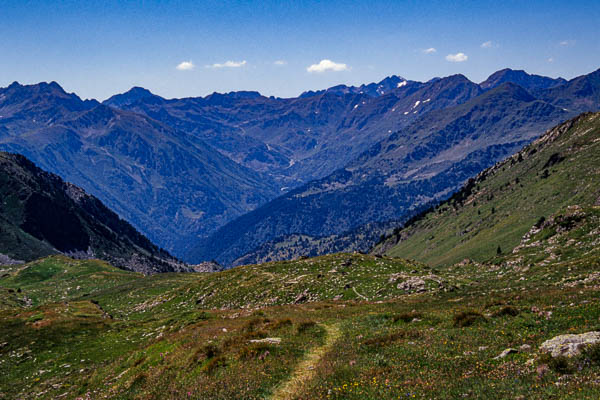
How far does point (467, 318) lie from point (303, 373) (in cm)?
1199

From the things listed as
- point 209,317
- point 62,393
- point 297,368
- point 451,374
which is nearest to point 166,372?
point 297,368

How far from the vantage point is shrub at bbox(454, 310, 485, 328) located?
27.1 metres

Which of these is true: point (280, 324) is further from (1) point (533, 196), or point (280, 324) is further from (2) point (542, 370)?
(1) point (533, 196)

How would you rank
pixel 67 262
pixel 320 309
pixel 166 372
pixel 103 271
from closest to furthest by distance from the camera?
pixel 166 372 → pixel 320 309 → pixel 103 271 → pixel 67 262

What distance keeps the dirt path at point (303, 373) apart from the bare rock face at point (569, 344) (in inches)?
457

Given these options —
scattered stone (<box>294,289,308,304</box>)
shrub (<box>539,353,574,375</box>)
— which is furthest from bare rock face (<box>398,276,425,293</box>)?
shrub (<box>539,353,574,375</box>)

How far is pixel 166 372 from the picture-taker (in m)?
27.0

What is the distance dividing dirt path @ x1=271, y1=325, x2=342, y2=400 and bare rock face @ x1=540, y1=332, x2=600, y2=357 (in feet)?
38.1

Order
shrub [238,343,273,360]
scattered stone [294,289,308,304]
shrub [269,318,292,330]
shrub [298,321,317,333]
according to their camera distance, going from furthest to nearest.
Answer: scattered stone [294,289,308,304] → shrub [269,318,292,330] → shrub [298,321,317,333] → shrub [238,343,273,360]

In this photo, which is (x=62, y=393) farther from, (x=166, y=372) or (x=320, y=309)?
(x=320, y=309)

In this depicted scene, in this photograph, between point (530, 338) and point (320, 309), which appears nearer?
point (530, 338)

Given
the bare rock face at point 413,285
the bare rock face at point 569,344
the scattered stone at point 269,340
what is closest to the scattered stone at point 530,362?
the bare rock face at point 569,344

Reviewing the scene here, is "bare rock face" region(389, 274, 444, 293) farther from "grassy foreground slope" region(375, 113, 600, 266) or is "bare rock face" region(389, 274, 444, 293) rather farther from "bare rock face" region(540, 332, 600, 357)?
"grassy foreground slope" region(375, 113, 600, 266)

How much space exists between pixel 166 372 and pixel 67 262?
5125 inches
